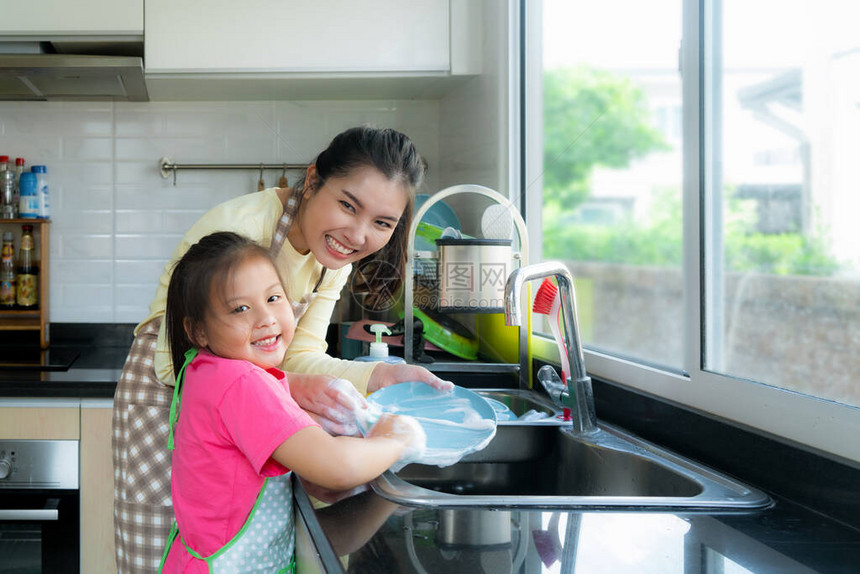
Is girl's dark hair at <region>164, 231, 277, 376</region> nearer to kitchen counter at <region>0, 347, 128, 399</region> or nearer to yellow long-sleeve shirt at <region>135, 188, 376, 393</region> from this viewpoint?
yellow long-sleeve shirt at <region>135, 188, 376, 393</region>

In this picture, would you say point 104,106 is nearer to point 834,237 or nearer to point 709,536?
point 709,536

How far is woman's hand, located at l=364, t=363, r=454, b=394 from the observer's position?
118 centimetres

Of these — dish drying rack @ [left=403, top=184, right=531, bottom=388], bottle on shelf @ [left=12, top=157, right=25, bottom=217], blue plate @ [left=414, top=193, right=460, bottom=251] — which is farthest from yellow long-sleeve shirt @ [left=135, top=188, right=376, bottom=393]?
bottle on shelf @ [left=12, top=157, right=25, bottom=217]

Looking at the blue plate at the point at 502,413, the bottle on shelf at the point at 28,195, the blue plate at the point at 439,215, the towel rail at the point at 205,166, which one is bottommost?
the blue plate at the point at 502,413

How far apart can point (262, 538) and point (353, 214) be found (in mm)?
492

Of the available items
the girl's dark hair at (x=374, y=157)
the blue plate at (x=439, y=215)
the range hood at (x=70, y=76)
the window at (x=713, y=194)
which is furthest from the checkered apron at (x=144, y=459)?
the range hood at (x=70, y=76)

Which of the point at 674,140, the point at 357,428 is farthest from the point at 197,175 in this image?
the point at 674,140

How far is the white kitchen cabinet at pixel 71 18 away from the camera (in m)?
1.95

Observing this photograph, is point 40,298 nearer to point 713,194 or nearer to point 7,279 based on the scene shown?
point 7,279

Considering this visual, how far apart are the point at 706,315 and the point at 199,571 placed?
785mm

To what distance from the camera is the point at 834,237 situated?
11898mm

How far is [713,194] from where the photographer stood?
45.9 inches

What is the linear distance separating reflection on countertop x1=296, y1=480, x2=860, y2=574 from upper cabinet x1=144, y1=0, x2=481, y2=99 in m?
1.47

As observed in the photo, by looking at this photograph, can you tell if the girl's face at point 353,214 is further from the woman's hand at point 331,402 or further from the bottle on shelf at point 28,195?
the bottle on shelf at point 28,195
